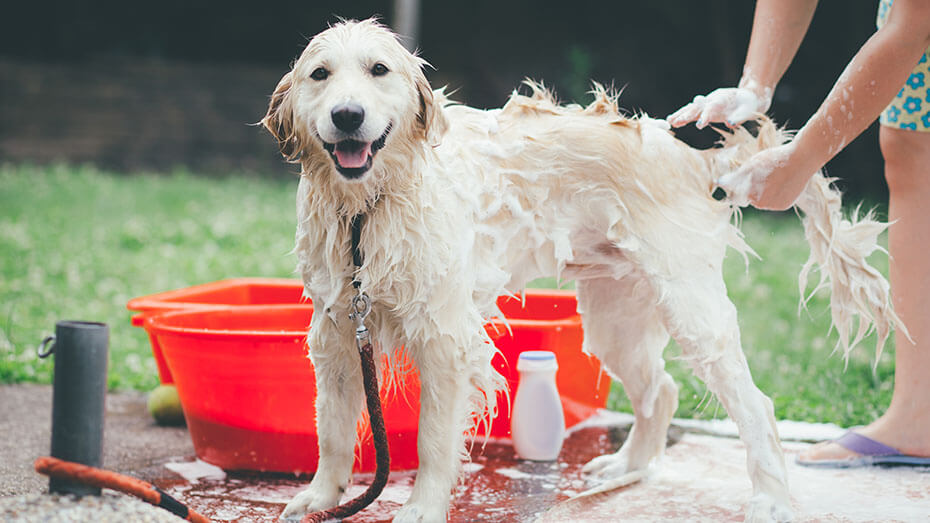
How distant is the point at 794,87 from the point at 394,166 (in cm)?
1004

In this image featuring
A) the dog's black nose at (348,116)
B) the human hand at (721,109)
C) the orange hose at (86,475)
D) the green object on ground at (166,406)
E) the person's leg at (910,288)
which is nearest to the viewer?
the orange hose at (86,475)

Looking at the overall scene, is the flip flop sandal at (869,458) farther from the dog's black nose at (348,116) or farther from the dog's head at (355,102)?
the dog's black nose at (348,116)

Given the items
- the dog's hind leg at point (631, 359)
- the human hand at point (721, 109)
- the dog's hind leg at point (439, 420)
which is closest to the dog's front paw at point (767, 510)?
the dog's hind leg at point (631, 359)

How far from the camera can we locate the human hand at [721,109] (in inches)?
118

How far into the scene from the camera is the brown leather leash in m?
2.55

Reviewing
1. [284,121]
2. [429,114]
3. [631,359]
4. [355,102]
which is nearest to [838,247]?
[631,359]

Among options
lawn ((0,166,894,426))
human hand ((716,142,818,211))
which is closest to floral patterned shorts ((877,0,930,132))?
human hand ((716,142,818,211))

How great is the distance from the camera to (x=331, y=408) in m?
2.67

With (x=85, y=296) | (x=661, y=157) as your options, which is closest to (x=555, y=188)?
(x=661, y=157)

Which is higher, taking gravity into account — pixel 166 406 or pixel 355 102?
pixel 355 102

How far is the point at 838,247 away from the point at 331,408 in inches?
66.3

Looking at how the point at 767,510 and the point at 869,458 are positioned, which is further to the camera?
the point at 869,458

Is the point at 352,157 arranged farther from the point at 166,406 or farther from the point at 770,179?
the point at 166,406

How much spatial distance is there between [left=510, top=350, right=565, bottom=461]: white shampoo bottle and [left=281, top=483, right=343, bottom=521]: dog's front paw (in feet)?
2.84
